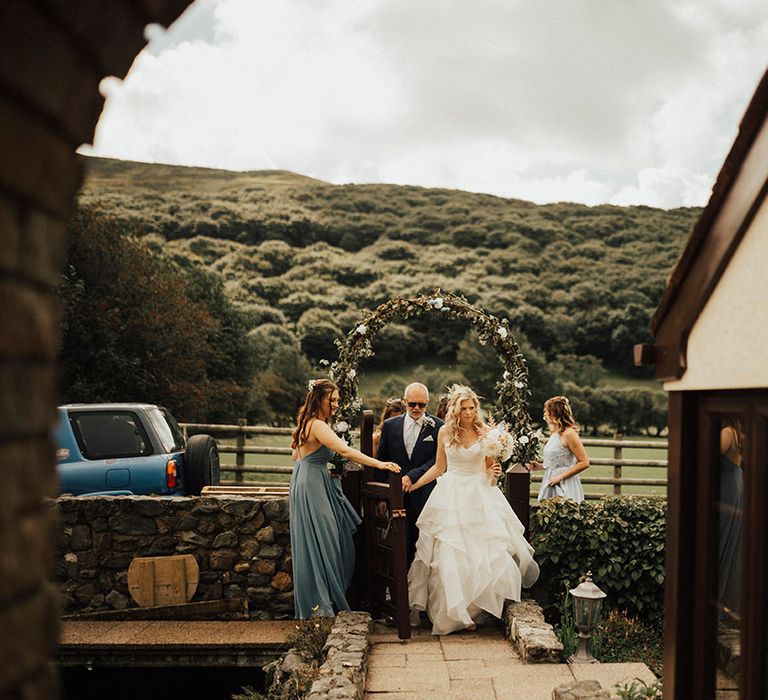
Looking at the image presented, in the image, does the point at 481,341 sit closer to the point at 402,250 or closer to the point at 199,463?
the point at 199,463

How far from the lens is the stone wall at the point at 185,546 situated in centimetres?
834

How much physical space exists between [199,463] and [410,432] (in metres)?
3.04

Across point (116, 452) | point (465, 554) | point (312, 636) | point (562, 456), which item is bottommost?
point (312, 636)

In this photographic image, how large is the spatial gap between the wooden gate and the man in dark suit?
214mm

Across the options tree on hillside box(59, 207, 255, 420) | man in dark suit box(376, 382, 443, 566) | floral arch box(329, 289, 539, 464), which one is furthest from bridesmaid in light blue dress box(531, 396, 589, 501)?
tree on hillside box(59, 207, 255, 420)

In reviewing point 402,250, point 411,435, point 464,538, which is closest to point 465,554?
point 464,538

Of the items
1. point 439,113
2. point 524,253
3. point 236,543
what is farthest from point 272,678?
point 439,113

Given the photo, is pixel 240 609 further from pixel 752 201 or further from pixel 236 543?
pixel 752 201

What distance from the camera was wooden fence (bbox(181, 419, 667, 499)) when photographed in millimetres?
16859

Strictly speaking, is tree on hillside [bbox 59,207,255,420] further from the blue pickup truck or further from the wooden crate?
the wooden crate

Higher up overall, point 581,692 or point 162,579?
point 581,692

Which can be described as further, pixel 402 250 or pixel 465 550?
pixel 402 250

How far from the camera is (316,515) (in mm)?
7730

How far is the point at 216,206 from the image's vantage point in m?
58.9
